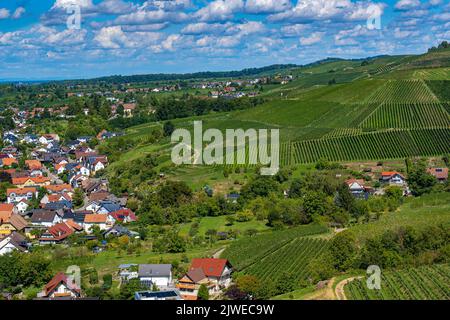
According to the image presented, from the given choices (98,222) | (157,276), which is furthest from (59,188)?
(157,276)

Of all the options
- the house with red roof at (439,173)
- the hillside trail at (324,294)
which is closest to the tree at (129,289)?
the hillside trail at (324,294)

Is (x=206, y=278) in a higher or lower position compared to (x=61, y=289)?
higher

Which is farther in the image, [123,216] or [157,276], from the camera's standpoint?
[123,216]

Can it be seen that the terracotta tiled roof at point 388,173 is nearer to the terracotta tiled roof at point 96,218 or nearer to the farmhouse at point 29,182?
the terracotta tiled roof at point 96,218

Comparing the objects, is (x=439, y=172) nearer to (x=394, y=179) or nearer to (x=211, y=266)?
(x=394, y=179)

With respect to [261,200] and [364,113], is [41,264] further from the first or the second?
[364,113]

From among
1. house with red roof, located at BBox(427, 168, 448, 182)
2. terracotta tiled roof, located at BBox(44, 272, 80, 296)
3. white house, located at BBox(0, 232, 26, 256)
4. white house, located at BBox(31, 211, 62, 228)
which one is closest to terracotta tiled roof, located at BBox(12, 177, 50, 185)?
white house, located at BBox(31, 211, 62, 228)
